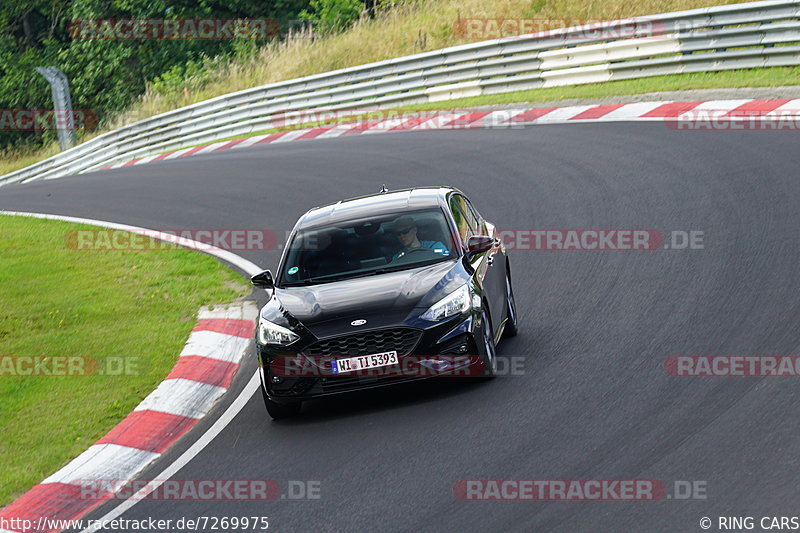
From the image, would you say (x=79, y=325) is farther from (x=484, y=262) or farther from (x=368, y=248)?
(x=484, y=262)

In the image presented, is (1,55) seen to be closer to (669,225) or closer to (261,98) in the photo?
(261,98)

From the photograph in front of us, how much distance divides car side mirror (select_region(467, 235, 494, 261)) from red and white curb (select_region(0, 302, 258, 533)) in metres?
2.68

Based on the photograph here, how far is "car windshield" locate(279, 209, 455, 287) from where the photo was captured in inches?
400

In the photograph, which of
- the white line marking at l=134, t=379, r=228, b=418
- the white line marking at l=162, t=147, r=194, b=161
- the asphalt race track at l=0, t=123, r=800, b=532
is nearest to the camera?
the asphalt race track at l=0, t=123, r=800, b=532

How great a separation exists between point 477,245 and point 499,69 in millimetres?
16976

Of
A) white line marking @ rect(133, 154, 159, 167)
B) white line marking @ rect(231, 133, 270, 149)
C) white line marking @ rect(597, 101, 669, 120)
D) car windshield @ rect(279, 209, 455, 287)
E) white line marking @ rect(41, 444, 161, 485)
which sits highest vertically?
car windshield @ rect(279, 209, 455, 287)

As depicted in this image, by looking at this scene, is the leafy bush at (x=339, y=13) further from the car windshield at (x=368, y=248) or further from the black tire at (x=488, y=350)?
the black tire at (x=488, y=350)

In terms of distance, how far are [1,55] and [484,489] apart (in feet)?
161

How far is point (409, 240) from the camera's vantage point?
10.3 m

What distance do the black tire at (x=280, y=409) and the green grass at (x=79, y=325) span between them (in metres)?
1.60

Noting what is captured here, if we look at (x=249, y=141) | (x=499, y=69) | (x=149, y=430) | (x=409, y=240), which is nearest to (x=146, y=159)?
(x=249, y=141)

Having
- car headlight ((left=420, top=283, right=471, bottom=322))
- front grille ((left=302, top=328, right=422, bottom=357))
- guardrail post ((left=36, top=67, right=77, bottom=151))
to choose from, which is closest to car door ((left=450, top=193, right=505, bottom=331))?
car headlight ((left=420, top=283, right=471, bottom=322))

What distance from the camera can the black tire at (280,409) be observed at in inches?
379

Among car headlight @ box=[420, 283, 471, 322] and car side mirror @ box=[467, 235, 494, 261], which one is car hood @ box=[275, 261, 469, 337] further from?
car side mirror @ box=[467, 235, 494, 261]
